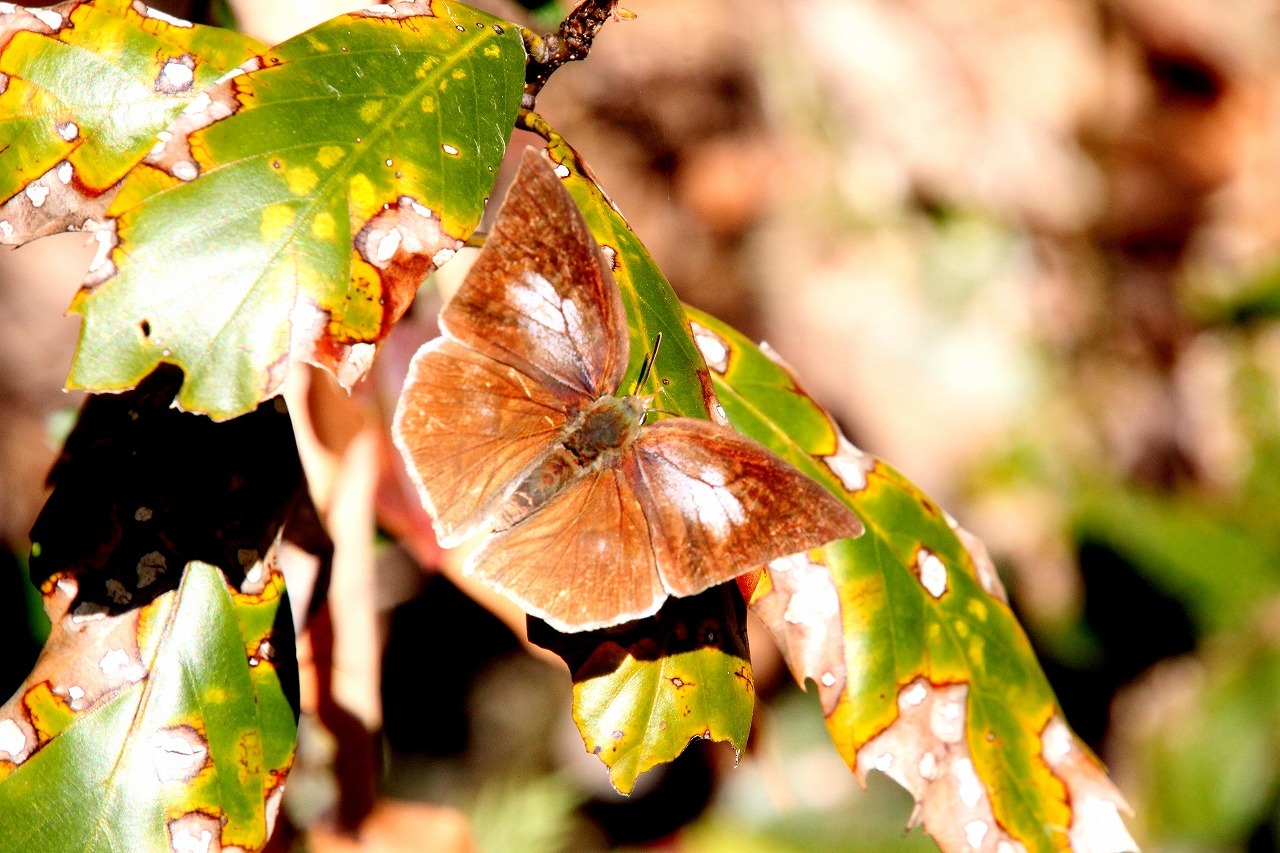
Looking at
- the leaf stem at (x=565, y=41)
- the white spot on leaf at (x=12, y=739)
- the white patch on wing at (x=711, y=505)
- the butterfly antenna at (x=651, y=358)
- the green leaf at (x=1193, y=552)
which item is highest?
the leaf stem at (x=565, y=41)

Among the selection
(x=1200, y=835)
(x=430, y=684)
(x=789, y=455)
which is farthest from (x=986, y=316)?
(x=789, y=455)

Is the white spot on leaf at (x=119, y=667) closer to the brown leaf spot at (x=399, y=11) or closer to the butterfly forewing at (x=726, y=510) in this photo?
the butterfly forewing at (x=726, y=510)

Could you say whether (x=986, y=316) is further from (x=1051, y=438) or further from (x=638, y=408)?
(x=638, y=408)

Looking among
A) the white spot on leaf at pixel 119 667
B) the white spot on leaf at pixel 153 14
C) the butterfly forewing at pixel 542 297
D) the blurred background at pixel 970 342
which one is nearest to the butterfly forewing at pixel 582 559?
the butterfly forewing at pixel 542 297

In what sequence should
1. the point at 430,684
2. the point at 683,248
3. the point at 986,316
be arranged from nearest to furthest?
the point at 430,684 → the point at 683,248 → the point at 986,316

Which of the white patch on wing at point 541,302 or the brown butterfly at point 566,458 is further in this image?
the white patch on wing at point 541,302

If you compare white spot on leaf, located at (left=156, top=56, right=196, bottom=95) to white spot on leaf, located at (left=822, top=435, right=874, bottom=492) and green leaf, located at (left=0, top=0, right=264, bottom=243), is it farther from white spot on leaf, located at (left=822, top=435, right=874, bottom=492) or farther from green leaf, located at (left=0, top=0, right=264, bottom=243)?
white spot on leaf, located at (left=822, top=435, right=874, bottom=492)

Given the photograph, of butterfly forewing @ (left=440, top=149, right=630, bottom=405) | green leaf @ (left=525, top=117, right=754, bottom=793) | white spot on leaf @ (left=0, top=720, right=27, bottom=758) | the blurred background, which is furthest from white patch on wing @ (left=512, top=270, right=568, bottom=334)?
the blurred background
